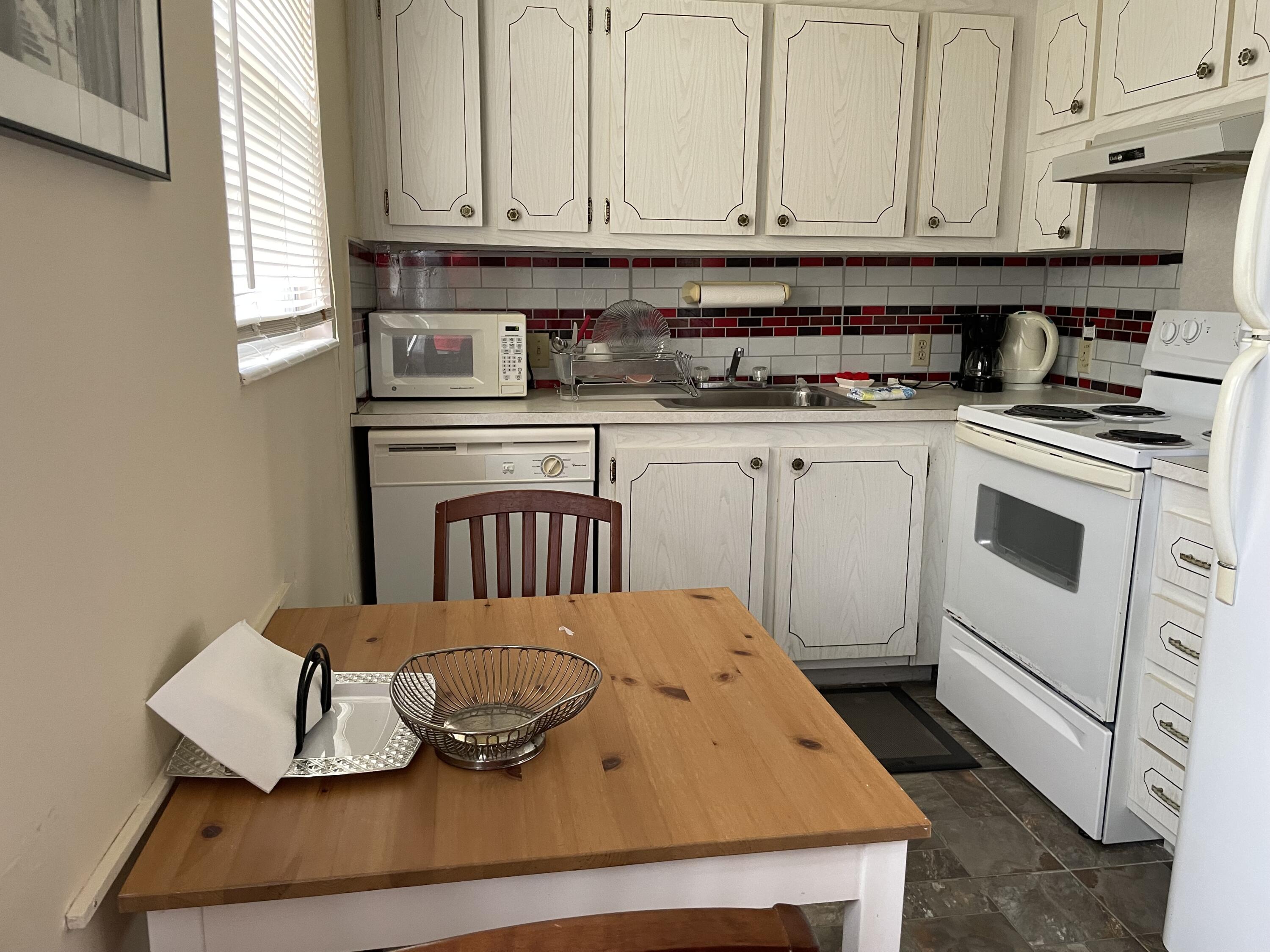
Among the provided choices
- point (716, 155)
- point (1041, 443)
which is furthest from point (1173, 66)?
point (716, 155)

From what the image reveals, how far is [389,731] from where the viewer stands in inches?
45.3

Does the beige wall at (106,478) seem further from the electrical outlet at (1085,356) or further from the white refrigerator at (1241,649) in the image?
the electrical outlet at (1085,356)

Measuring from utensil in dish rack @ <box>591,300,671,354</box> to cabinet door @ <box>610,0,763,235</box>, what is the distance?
388 mm

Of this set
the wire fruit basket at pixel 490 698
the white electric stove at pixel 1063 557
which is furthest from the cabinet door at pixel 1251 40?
the wire fruit basket at pixel 490 698

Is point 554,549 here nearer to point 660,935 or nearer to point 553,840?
point 553,840

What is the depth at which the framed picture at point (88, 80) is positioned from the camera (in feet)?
2.32

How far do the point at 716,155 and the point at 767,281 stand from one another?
1.92ft

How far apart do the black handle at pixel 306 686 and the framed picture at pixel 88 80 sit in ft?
1.90

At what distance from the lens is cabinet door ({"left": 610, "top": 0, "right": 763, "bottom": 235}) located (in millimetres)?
2857

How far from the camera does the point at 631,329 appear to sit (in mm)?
3309

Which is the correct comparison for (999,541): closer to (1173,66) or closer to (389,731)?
(1173,66)

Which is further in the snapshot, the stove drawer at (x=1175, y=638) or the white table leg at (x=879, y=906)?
the stove drawer at (x=1175, y=638)

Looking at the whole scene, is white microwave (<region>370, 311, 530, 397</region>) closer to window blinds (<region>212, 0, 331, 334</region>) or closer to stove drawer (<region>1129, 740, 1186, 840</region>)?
window blinds (<region>212, 0, 331, 334</region>)

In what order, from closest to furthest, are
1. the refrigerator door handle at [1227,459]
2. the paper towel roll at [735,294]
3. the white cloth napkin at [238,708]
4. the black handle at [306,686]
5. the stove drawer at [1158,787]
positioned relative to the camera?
the white cloth napkin at [238,708]
the black handle at [306,686]
the refrigerator door handle at [1227,459]
the stove drawer at [1158,787]
the paper towel roll at [735,294]
